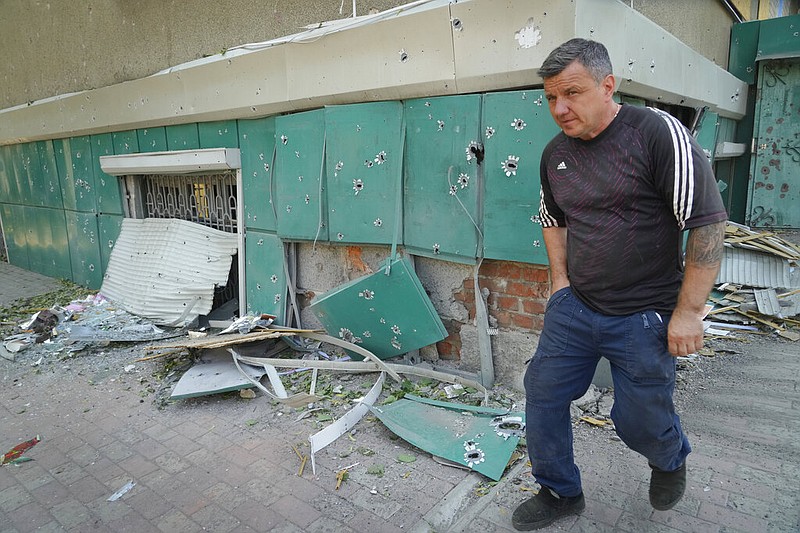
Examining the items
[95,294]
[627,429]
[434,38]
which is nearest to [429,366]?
[627,429]

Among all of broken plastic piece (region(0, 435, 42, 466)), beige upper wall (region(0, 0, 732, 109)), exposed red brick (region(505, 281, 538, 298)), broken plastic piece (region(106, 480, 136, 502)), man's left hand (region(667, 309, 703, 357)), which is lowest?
broken plastic piece (region(0, 435, 42, 466))

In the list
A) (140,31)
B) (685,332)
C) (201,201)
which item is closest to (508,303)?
(685,332)

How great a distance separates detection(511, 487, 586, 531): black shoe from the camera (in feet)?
7.85

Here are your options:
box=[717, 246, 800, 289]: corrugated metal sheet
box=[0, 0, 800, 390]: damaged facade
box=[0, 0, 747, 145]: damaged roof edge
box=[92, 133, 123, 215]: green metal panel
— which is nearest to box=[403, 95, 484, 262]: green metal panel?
box=[0, 0, 800, 390]: damaged facade

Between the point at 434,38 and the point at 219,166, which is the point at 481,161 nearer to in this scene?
the point at 434,38

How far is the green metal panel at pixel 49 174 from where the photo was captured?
25.9 ft

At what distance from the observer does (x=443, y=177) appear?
3.66m

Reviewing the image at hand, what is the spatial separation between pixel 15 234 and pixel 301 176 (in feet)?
25.8

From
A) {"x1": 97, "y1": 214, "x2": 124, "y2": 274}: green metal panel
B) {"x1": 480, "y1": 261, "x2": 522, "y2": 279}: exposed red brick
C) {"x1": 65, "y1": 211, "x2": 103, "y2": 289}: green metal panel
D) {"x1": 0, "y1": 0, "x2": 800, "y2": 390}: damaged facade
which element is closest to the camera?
{"x1": 0, "y1": 0, "x2": 800, "y2": 390}: damaged facade

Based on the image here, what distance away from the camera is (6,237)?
32.2 ft

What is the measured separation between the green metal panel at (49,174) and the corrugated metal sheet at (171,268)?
2499 millimetres

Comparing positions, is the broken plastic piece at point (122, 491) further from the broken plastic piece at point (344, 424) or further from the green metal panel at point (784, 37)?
the green metal panel at point (784, 37)

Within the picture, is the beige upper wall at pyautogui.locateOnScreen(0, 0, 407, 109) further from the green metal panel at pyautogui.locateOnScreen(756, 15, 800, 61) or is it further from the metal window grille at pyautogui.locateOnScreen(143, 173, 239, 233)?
the green metal panel at pyautogui.locateOnScreen(756, 15, 800, 61)

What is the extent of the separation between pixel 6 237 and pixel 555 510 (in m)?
11.1
